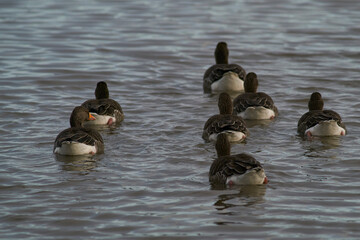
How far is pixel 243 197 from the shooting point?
11.6 meters

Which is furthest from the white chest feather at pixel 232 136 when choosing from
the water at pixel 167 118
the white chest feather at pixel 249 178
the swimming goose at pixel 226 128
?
the white chest feather at pixel 249 178

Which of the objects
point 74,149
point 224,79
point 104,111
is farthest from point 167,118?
point 74,149

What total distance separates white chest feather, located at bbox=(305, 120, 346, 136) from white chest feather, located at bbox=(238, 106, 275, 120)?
5.45ft

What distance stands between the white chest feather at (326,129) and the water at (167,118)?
198 mm

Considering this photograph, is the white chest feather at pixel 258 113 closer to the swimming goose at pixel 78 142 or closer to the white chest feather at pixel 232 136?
the white chest feather at pixel 232 136

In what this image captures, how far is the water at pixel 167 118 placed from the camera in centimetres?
1073

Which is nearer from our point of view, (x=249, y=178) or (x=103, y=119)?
(x=249, y=178)

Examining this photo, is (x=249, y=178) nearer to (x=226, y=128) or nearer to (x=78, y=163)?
(x=226, y=128)

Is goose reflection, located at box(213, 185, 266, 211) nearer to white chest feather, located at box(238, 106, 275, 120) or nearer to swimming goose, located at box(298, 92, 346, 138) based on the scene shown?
swimming goose, located at box(298, 92, 346, 138)

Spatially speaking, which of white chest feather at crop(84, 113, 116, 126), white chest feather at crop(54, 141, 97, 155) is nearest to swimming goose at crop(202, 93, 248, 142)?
white chest feather at crop(84, 113, 116, 126)

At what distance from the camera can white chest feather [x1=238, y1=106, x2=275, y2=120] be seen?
16.5m

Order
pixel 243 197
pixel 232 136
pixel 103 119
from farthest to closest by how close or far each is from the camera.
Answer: pixel 103 119, pixel 232 136, pixel 243 197

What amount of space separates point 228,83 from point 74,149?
6.85 meters

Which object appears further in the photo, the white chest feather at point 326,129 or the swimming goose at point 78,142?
the white chest feather at point 326,129
